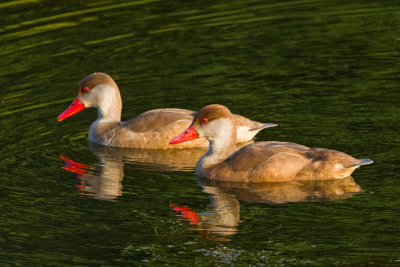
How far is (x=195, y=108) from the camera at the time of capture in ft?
50.5

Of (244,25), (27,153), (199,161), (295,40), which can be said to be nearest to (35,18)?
(244,25)

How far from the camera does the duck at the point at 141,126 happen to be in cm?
1408

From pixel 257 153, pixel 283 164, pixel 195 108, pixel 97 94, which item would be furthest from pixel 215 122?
pixel 97 94

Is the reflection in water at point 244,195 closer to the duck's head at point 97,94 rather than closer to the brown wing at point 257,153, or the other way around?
the brown wing at point 257,153

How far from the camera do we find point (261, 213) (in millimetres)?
10797

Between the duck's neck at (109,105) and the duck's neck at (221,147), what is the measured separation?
9.44 feet

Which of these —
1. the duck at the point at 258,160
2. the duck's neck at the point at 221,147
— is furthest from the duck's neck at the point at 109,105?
the duck's neck at the point at 221,147

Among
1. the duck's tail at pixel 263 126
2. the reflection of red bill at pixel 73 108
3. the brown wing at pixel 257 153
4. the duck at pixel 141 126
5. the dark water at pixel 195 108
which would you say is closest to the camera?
the dark water at pixel 195 108

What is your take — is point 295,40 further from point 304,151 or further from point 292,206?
point 292,206

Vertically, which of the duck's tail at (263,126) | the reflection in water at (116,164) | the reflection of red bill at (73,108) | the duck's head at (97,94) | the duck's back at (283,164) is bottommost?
the reflection in water at (116,164)

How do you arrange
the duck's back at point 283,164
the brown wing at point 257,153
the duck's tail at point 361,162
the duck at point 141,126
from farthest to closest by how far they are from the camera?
the duck at point 141,126, the brown wing at point 257,153, the duck's back at point 283,164, the duck's tail at point 361,162

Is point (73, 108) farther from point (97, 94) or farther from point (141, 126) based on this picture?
point (141, 126)

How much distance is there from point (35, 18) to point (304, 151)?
32.6 feet

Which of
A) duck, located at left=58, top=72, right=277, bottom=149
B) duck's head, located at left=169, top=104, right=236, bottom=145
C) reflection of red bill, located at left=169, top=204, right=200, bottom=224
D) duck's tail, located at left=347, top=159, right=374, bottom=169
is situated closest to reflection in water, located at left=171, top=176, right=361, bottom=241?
reflection of red bill, located at left=169, top=204, right=200, bottom=224
